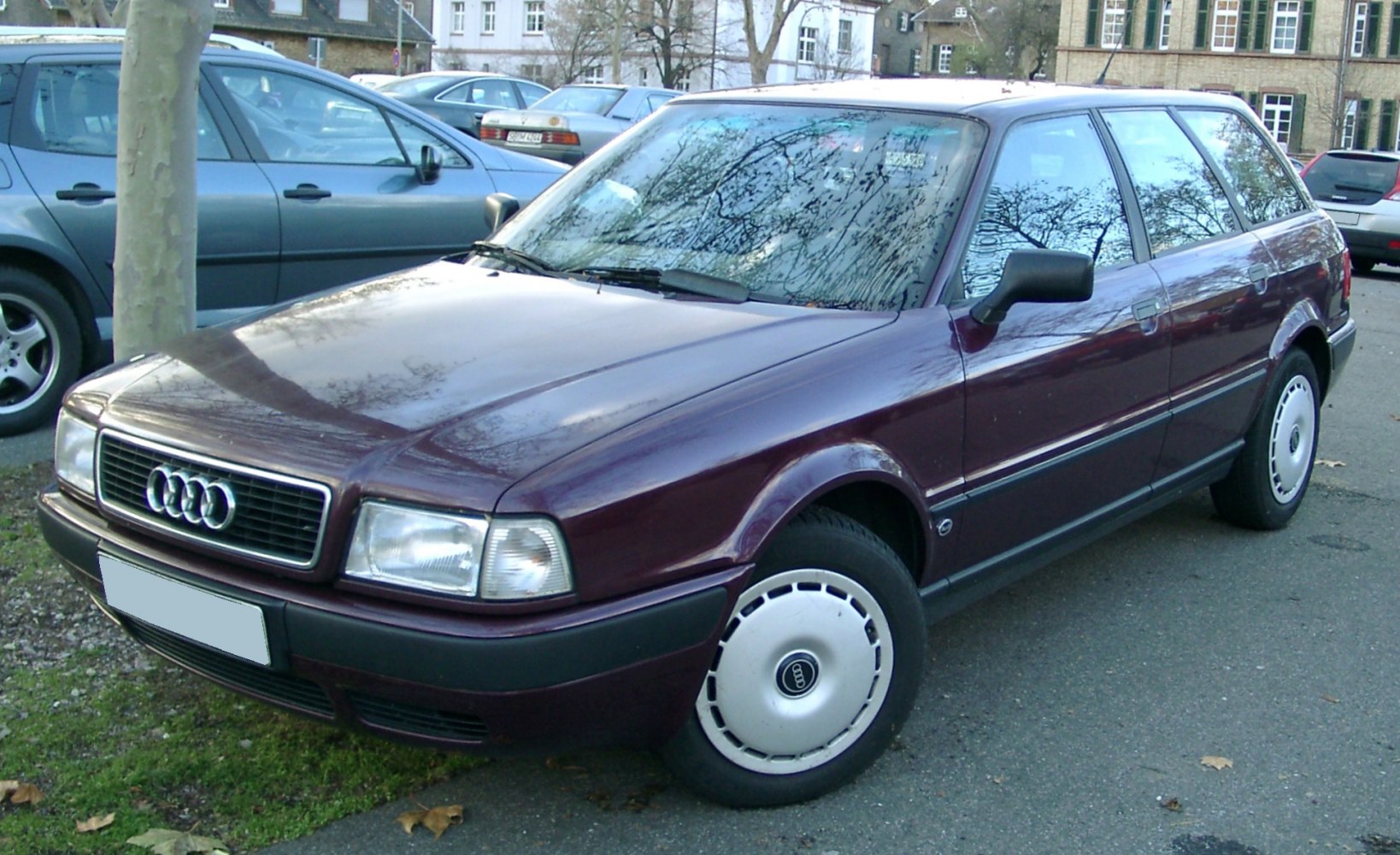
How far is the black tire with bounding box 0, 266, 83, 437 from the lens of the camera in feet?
19.1

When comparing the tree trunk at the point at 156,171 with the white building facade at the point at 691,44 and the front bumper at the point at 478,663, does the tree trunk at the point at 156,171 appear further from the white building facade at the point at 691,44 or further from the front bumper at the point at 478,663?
the white building facade at the point at 691,44

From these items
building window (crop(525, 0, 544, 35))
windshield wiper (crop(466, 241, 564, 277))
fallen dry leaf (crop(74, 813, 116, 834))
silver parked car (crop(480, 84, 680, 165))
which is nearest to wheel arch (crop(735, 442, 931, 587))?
windshield wiper (crop(466, 241, 564, 277))

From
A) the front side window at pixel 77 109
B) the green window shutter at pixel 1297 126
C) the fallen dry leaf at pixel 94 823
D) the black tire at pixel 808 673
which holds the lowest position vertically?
the fallen dry leaf at pixel 94 823

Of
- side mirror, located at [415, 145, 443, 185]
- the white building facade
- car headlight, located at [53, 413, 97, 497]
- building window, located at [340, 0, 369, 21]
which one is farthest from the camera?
building window, located at [340, 0, 369, 21]

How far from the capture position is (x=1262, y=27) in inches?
2151

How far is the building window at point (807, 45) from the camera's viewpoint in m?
68.7

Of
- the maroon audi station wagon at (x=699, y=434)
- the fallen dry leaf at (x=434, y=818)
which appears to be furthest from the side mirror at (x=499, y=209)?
the fallen dry leaf at (x=434, y=818)

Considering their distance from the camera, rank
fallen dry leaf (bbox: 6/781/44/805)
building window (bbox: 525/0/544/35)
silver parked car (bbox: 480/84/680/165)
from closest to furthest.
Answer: fallen dry leaf (bbox: 6/781/44/805) → silver parked car (bbox: 480/84/680/165) → building window (bbox: 525/0/544/35)

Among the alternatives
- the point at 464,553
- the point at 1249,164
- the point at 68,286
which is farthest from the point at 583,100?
the point at 464,553

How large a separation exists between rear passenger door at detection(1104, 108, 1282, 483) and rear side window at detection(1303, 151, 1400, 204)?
520 inches

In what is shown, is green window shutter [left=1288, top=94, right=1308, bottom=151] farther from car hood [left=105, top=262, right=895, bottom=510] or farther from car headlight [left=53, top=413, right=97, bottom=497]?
car headlight [left=53, top=413, right=97, bottom=497]

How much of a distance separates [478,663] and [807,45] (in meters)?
69.5

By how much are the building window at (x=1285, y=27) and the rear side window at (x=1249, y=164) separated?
54498 millimetres

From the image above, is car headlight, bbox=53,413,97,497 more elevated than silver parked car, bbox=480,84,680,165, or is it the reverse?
silver parked car, bbox=480,84,680,165
